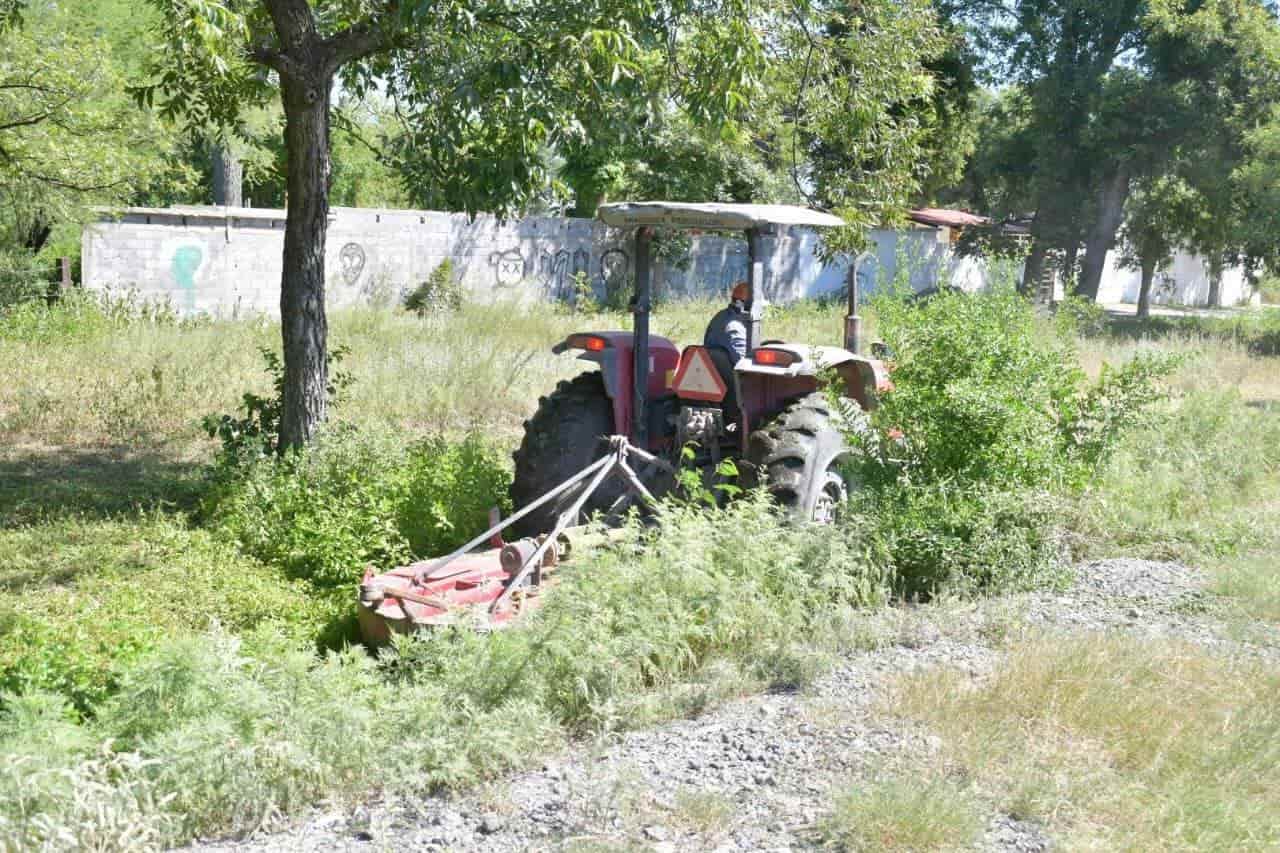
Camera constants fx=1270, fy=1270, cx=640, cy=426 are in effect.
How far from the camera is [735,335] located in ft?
26.6

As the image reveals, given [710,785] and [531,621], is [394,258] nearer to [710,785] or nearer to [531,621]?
[531,621]

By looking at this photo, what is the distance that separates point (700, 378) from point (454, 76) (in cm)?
275

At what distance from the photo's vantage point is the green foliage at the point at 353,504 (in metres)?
8.37

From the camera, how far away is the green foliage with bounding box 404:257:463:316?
73.1ft

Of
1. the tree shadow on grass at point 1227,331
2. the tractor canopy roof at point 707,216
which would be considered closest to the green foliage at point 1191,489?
the tractor canopy roof at point 707,216

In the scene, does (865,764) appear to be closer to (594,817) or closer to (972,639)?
(594,817)

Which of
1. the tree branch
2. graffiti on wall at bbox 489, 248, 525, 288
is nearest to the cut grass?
the tree branch

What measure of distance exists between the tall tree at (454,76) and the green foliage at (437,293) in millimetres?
11929

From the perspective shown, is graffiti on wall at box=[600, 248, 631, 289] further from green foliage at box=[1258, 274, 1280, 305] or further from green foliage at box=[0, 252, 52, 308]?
green foliage at box=[1258, 274, 1280, 305]

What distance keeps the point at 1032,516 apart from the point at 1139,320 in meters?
30.5

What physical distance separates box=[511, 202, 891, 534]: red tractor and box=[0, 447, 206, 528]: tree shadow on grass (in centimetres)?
310

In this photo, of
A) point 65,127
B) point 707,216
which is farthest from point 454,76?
point 65,127

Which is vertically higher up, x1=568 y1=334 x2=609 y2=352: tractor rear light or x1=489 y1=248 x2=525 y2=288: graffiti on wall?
x1=489 y1=248 x2=525 y2=288: graffiti on wall

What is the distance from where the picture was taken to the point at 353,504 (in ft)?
28.9
